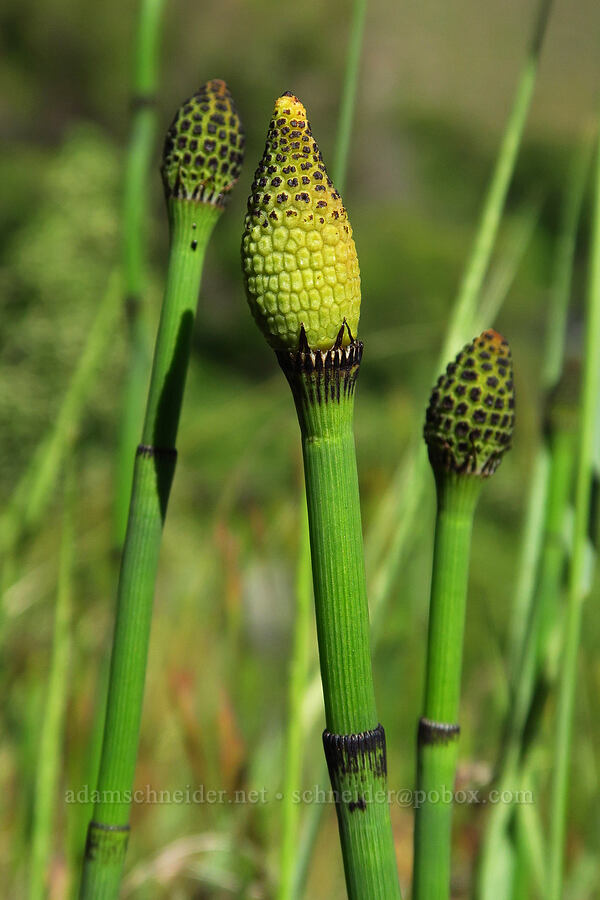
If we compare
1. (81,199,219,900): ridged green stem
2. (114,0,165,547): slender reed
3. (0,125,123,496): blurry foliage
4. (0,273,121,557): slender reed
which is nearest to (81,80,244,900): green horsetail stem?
(81,199,219,900): ridged green stem

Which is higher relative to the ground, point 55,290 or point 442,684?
point 55,290

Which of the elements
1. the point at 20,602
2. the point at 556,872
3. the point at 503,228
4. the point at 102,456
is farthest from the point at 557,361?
the point at 503,228

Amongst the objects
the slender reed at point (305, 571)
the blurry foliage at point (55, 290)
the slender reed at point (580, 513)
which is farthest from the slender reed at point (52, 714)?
the blurry foliage at point (55, 290)

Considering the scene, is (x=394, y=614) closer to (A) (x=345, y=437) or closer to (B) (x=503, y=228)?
(A) (x=345, y=437)

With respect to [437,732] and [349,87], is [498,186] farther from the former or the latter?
[437,732]

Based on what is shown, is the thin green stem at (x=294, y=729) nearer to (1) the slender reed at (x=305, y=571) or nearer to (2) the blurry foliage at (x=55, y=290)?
(1) the slender reed at (x=305, y=571)

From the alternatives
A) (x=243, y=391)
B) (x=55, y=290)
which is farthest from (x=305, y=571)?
(x=55, y=290)

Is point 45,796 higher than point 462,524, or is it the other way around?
point 462,524
